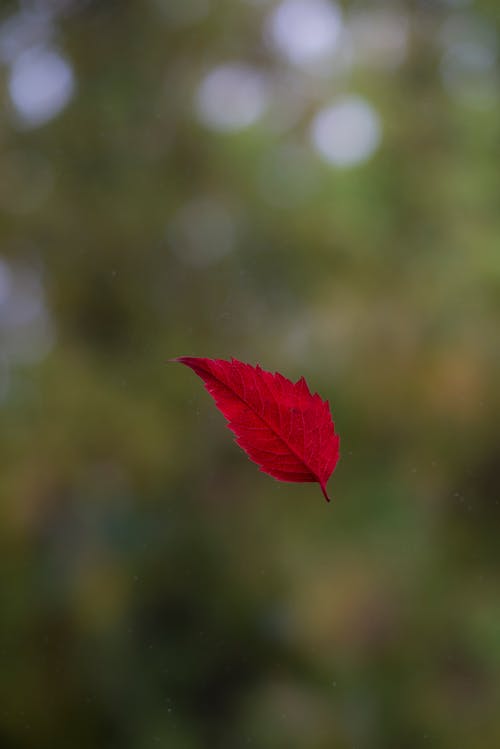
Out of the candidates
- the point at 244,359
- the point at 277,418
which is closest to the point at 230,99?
the point at 244,359

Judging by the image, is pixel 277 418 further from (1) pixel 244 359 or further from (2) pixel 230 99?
(2) pixel 230 99

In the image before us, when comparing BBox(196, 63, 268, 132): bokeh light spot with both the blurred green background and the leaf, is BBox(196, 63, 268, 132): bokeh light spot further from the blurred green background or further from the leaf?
the leaf

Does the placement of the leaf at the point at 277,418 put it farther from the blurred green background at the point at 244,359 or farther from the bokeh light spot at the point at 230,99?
the bokeh light spot at the point at 230,99

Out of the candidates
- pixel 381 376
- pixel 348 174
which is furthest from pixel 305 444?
pixel 348 174

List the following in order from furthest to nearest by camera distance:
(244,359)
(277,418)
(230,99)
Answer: (230,99) < (244,359) < (277,418)

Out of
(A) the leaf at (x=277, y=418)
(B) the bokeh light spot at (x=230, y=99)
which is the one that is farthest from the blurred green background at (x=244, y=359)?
(A) the leaf at (x=277, y=418)

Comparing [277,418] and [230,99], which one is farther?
[230,99]

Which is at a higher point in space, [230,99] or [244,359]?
[230,99]
